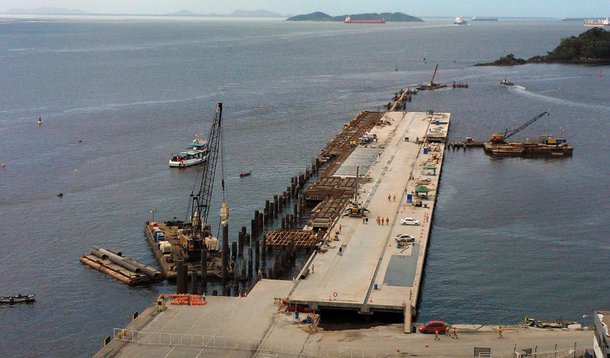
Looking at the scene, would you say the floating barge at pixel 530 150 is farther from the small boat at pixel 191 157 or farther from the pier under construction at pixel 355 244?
the small boat at pixel 191 157

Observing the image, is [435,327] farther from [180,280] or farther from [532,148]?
[532,148]

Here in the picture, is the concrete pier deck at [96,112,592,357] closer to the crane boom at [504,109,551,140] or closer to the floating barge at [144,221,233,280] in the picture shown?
the floating barge at [144,221,233,280]

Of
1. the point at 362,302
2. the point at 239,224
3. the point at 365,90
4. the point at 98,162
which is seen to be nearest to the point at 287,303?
the point at 362,302

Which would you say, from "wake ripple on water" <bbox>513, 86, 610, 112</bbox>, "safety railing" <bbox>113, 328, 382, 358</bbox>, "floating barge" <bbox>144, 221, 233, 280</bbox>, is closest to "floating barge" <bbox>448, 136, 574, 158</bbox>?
"wake ripple on water" <bbox>513, 86, 610, 112</bbox>

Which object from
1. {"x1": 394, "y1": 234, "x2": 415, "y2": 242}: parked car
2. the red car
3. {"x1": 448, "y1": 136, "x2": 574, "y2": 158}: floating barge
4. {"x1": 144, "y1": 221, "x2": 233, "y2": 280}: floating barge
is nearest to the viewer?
the red car

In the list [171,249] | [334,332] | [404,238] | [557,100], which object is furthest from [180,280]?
[557,100]
